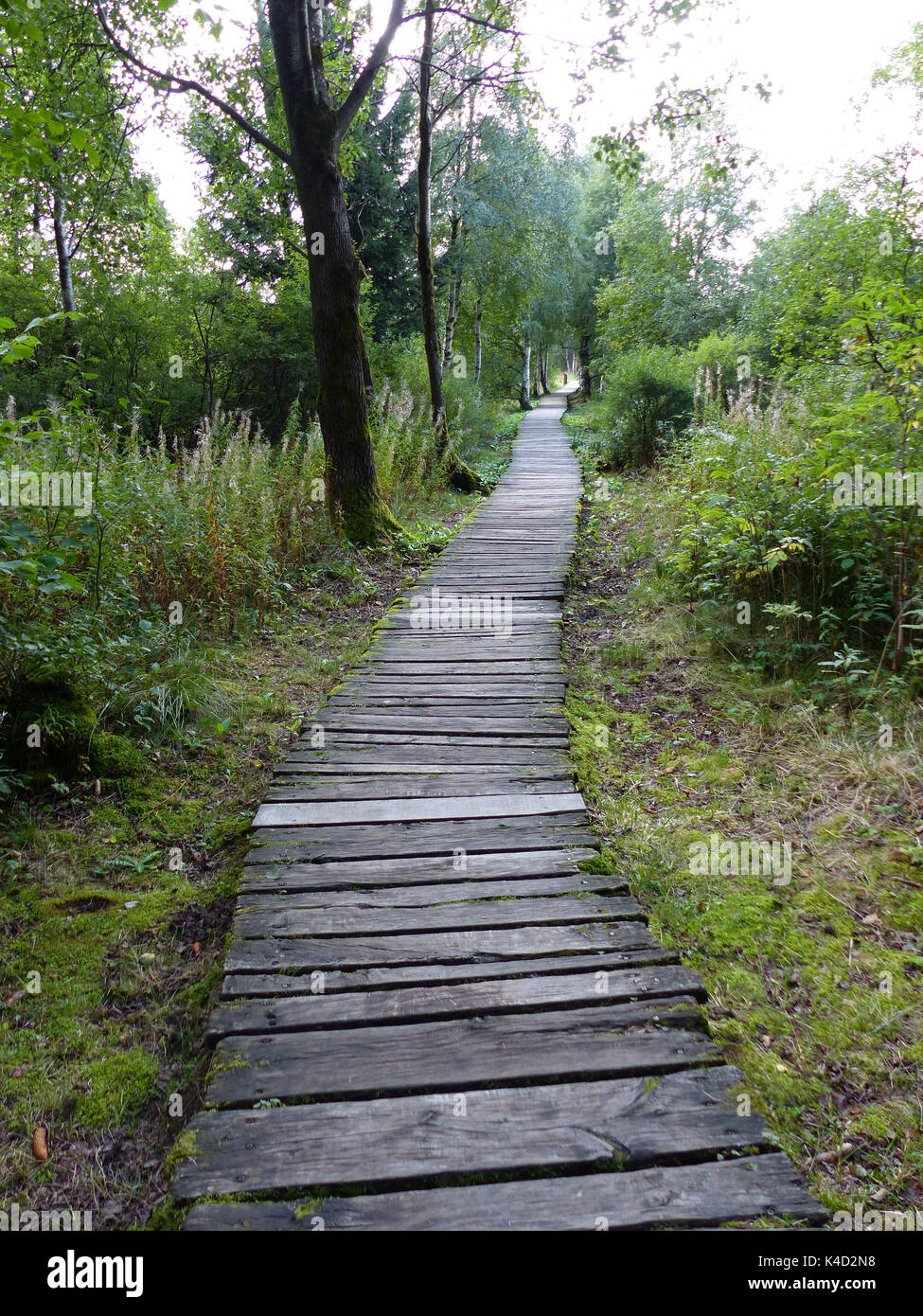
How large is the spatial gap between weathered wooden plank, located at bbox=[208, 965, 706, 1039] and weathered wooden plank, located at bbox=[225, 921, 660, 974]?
0.43 feet

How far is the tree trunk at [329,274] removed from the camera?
7.19m

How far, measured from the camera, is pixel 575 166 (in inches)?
844

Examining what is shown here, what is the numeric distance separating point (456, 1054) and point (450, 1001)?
21 centimetres

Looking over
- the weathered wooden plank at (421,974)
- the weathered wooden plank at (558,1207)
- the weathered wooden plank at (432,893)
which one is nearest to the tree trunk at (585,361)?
the weathered wooden plank at (432,893)

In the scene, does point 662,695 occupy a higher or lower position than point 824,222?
lower

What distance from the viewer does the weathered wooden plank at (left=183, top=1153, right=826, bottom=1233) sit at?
165 centimetres

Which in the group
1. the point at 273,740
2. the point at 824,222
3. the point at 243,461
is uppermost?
the point at 824,222

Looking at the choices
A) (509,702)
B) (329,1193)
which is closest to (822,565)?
(509,702)

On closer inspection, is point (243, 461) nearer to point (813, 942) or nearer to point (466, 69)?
point (813, 942)

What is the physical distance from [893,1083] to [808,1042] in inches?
10.5
